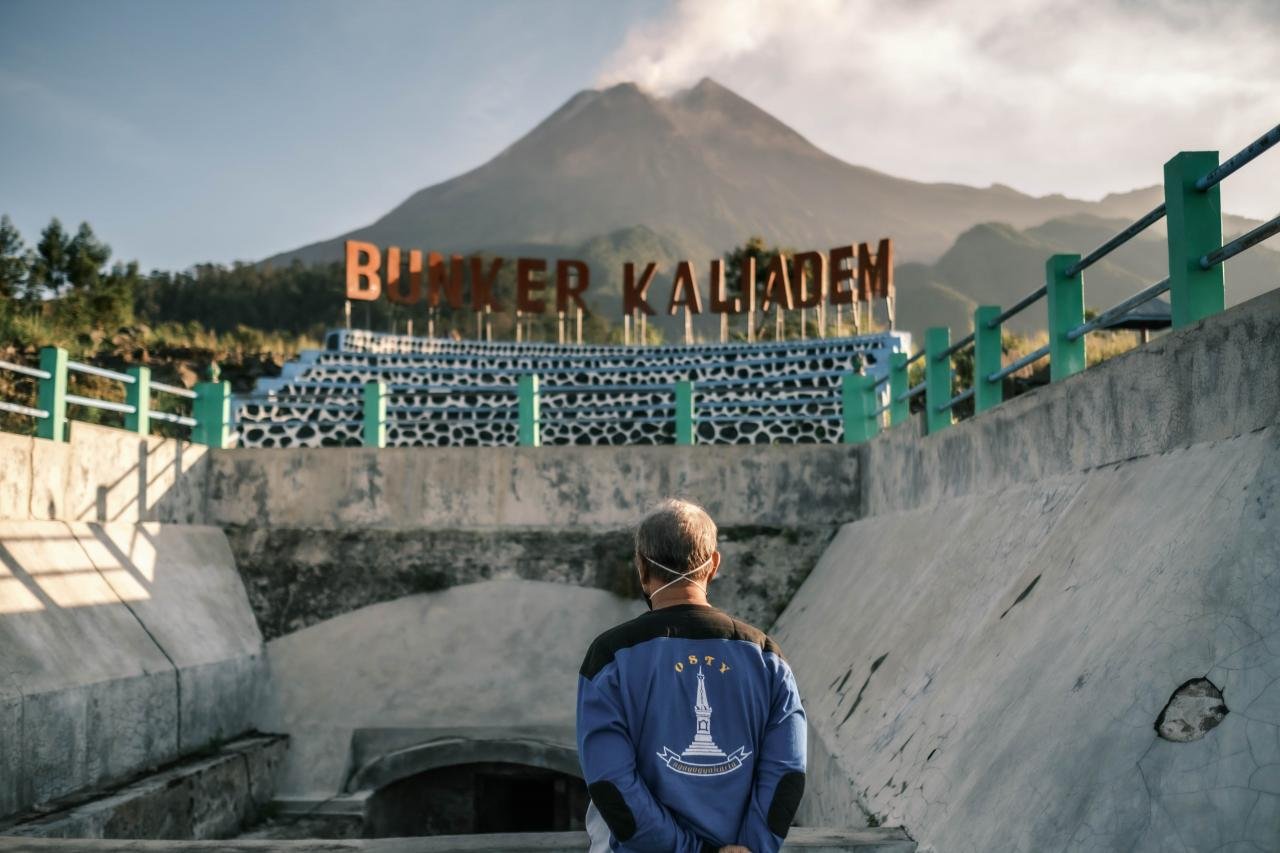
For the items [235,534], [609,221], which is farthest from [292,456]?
[609,221]

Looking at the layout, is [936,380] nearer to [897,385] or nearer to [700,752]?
[897,385]

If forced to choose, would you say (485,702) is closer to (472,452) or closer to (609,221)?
(472,452)

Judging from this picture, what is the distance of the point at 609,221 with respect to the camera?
192 meters

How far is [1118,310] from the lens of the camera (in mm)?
5344

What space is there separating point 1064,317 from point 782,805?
12.7 ft

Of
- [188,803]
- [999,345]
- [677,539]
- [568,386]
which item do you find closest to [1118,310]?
[999,345]

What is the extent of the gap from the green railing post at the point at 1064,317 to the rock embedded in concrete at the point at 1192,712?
288 centimetres

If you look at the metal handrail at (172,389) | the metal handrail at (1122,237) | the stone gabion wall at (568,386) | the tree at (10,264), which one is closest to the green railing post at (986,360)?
the metal handrail at (1122,237)

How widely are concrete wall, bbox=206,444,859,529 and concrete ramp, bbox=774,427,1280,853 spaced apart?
4.81m

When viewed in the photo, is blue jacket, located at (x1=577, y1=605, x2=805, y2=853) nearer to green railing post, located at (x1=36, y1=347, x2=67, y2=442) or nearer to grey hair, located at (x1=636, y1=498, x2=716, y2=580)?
grey hair, located at (x1=636, y1=498, x2=716, y2=580)

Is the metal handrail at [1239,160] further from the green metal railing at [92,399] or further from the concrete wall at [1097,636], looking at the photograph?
the green metal railing at [92,399]

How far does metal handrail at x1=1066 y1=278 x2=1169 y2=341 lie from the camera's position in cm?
471

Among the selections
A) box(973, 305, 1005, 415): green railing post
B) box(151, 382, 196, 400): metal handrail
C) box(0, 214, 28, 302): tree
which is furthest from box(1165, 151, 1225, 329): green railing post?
box(0, 214, 28, 302): tree

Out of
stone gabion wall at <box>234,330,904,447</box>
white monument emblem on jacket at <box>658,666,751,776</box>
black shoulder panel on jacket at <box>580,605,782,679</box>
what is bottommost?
white monument emblem on jacket at <box>658,666,751,776</box>
